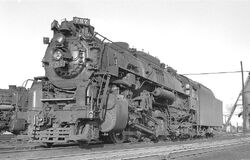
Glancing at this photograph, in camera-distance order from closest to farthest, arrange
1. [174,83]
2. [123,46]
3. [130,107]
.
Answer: [130,107], [123,46], [174,83]

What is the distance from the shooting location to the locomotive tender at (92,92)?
10625 millimetres

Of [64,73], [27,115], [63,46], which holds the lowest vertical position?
[27,115]

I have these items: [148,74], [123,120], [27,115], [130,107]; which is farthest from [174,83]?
[27,115]

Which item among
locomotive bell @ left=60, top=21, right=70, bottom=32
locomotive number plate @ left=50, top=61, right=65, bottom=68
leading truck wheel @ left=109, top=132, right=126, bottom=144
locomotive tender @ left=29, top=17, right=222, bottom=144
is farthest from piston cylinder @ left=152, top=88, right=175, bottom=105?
locomotive bell @ left=60, top=21, right=70, bottom=32

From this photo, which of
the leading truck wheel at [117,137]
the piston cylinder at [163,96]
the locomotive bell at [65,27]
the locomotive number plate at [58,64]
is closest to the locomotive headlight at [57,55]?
the locomotive number plate at [58,64]

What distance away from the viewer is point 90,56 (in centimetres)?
1145

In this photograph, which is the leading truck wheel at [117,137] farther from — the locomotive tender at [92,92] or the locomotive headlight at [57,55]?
the locomotive headlight at [57,55]

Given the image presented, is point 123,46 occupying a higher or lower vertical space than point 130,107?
higher

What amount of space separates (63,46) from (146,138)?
230 inches

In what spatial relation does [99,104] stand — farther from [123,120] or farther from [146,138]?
[146,138]

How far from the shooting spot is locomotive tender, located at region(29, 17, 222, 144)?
1062 centimetres

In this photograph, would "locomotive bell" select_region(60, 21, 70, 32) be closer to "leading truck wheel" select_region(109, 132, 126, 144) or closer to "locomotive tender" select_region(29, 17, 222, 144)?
"locomotive tender" select_region(29, 17, 222, 144)

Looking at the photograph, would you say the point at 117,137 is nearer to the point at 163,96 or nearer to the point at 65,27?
the point at 163,96

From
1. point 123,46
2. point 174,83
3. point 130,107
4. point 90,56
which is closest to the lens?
point 90,56
